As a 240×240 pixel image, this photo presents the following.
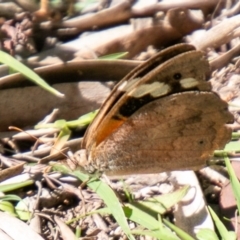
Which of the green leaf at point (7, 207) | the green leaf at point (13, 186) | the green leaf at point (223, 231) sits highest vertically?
the green leaf at point (13, 186)

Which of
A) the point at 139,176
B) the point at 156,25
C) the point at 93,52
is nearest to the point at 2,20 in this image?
the point at 93,52

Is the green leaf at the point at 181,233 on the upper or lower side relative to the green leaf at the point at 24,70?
lower

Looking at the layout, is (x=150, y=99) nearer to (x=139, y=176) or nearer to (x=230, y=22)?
(x=139, y=176)

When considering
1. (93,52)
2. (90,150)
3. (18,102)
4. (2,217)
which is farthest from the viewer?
(93,52)

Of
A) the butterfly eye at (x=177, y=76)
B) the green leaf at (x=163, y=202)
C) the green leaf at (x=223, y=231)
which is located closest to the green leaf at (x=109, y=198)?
the green leaf at (x=163, y=202)

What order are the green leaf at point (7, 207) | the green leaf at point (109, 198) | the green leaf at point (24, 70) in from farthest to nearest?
the green leaf at point (24, 70) → the green leaf at point (7, 207) → the green leaf at point (109, 198)

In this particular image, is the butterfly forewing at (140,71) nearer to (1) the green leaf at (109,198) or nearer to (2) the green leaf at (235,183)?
(1) the green leaf at (109,198)

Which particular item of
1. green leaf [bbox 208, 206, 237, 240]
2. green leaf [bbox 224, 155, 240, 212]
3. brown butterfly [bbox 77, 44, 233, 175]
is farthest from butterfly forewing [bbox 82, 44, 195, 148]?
green leaf [bbox 208, 206, 237, 240]

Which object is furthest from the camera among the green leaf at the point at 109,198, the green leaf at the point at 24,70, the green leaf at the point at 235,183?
the green leaf at the point at 24,70

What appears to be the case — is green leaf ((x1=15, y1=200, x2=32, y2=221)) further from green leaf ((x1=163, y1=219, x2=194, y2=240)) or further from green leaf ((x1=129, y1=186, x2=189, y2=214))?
green leaf ((x1=163, y1=219, x2=194, y2=240))
